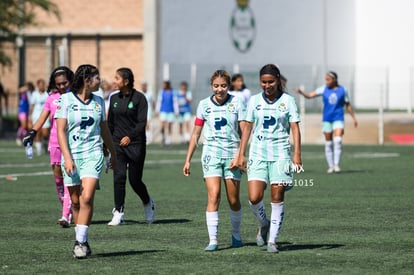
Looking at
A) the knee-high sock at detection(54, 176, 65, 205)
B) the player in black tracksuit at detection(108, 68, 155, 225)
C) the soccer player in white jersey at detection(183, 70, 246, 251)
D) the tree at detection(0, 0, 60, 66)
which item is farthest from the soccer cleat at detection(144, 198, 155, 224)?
the tree at detection(0, 0, 60, 66)

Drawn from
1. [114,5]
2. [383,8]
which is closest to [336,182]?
[114,5]

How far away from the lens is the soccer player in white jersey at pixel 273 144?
1273cm

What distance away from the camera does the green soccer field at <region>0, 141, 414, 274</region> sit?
38.4ft

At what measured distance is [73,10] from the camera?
52.5 meters

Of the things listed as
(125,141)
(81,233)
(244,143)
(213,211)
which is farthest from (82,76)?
(125,141)

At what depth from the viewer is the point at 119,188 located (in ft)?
52.6

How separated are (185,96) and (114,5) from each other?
1027 centimetres

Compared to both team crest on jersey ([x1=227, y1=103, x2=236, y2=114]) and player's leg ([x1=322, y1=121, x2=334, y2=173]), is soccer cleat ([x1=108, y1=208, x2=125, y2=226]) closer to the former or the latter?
team crest on jersey ([x1=227, y1=103, x2=236, y2=114])

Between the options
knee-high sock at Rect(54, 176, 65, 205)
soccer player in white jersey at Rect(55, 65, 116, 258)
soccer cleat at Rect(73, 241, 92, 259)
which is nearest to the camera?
soccer cleat at Rect(73, 241, 92, 259)

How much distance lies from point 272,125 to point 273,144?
0.66ft

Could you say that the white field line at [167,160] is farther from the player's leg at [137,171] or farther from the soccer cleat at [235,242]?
the soccer cleat at [235,242]

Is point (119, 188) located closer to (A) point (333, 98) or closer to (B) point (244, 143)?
(B) point (244, 143)

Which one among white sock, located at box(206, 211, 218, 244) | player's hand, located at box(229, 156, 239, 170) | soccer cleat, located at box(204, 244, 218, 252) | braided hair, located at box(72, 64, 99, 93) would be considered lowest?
soccer cleat, located at box(204, 244, 218, 252)

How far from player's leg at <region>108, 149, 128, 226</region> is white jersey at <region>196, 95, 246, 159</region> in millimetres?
2711
